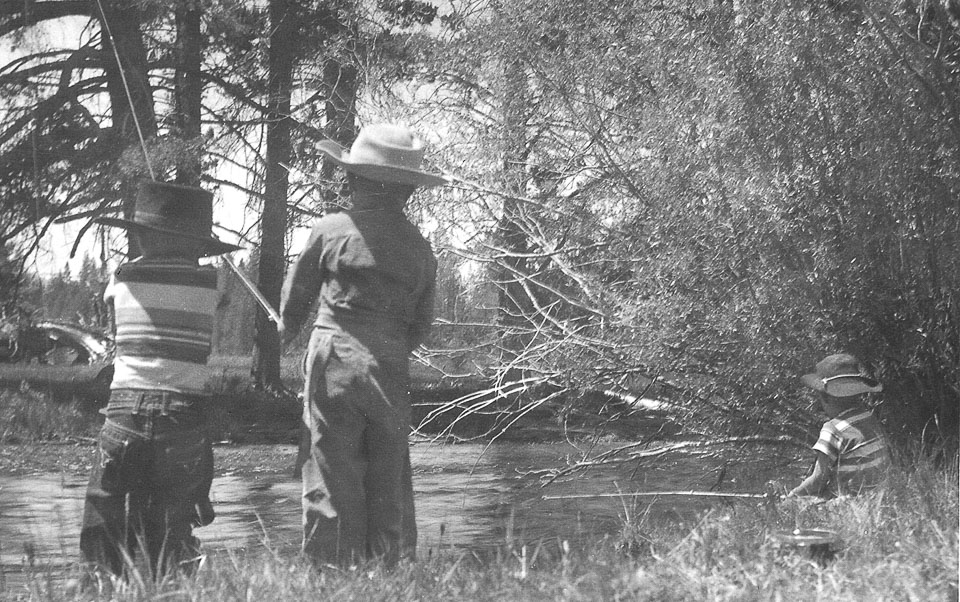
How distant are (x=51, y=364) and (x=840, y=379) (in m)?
15.6

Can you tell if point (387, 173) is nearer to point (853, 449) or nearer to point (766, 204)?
point (853, 449)

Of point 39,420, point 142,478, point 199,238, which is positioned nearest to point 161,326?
point 199,238

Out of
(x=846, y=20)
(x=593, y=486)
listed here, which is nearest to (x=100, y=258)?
(x=593, y=486)

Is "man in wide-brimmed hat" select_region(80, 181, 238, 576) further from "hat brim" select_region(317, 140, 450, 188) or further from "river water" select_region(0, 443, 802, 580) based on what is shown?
"river water" select_region(0, 443, 802, 580)

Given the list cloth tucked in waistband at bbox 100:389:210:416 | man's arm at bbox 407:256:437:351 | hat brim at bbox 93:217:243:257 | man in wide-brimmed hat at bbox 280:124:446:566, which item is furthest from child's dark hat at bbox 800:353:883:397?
cloth tucked in waistband at bbox 100:389:210:416

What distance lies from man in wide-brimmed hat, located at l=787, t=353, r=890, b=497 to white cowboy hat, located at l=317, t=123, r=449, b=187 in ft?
7.99

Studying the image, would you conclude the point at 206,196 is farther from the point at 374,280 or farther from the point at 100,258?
the point at 100,258

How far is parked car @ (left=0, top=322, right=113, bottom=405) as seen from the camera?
15.4 m

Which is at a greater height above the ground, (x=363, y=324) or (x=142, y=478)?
(x=363, y=324)

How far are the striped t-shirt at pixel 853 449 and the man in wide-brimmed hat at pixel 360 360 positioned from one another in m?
2.32

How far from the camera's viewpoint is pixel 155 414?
445 centimetres

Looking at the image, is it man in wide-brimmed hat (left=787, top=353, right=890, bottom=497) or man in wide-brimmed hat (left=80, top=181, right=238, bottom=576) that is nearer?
man in wide-brimmed hat (left=80, top=181, right=238, bottom=576)

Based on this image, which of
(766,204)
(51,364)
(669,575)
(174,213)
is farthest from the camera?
(51,364)

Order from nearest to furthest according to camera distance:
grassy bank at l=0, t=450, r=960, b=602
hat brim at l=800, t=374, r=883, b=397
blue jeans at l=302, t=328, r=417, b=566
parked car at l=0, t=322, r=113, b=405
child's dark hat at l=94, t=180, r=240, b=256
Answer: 1. grassy bank at l=0, t=450, r=960, b=602
2. blue jeans at l=302, t=328, r=417, b=566
3. child's dark hat at l=94, t=180, r=240, b=256
4. hat brim at l=800, t=374, r=883, b=397
5. parked car at l=0, t=322, r=113, b=405
